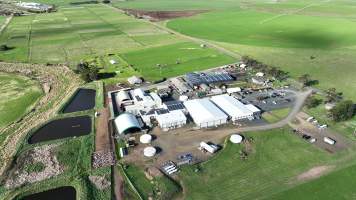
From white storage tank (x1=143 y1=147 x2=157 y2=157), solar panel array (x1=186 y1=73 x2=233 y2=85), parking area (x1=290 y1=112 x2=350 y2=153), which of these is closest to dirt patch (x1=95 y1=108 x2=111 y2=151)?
white storage tank (x1=143 y1=147 x2=157 y2=157)

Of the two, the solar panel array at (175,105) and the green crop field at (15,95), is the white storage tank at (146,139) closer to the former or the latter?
the solar panel array at (175,105)

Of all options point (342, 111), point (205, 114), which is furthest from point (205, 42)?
point (342, 111)

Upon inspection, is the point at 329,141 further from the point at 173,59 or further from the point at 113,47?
the point at 113,47

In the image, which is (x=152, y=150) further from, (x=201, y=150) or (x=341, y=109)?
(x=341, y=109)

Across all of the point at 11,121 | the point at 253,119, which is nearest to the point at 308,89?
the point at 253,119

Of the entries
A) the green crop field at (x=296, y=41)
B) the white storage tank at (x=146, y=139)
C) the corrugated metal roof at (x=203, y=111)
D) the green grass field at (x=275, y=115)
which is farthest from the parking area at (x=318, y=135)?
the white storage tank at (x=146, y=139)

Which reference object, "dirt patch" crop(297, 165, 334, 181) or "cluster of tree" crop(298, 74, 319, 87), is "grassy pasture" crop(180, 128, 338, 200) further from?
"cluster of tree" crop(298, 74, 319, 87)
